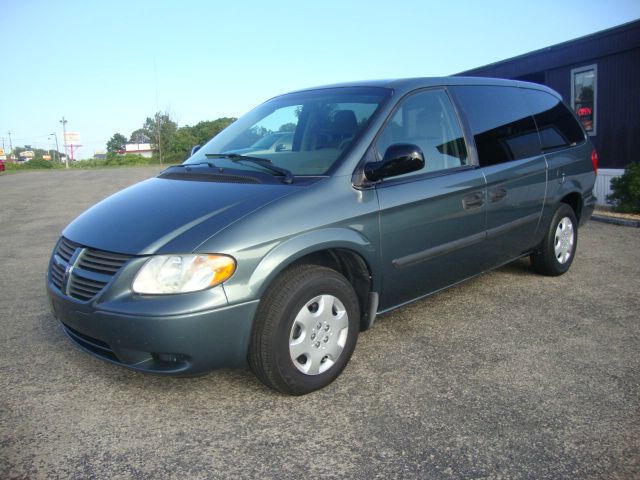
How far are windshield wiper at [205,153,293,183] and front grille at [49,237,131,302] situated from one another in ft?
3.28

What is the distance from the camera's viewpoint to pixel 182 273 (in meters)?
2.66

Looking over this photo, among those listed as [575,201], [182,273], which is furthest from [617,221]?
[182,273]

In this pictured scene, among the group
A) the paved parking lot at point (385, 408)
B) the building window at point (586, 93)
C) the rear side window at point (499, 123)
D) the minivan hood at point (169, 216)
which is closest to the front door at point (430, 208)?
the rear side window at point (499, 123)

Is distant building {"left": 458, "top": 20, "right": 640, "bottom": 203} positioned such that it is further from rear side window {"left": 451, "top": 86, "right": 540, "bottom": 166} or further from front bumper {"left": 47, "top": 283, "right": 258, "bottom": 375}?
front bumper {"left": 47, "top": 283, "right": 258, "bottom": 375}

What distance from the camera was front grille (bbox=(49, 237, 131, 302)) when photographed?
9.21ft

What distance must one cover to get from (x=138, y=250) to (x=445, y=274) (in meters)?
2.11

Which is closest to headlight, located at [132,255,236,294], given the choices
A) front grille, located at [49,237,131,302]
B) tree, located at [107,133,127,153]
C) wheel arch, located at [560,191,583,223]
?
front grille, located at [49,237,131,302]

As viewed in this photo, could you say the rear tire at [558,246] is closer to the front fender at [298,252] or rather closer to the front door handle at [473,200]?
the front door handle at [473,200]

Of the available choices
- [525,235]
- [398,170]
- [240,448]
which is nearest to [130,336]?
[240,448]

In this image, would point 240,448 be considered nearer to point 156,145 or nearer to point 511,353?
point 511,353

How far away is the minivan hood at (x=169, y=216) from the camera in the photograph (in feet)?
9.09

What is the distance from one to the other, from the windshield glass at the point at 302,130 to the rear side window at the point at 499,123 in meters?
0.87

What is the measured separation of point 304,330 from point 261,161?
1.15 m

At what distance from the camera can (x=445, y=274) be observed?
12.8ft
